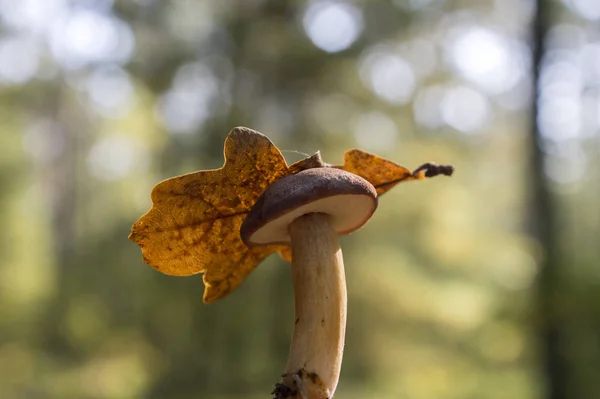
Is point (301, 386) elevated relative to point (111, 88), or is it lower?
lower

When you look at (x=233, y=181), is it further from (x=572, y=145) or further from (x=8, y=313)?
(x=8, y=313)

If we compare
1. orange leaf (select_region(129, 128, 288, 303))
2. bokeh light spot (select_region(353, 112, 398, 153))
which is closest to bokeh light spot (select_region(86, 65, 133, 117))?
bokeh light spot (select_region(353, 112, 398, 153))

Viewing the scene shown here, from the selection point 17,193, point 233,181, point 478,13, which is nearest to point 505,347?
point 478,13

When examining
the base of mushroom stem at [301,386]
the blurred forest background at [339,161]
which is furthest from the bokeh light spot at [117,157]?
the base of mushroom stem at [301,386]

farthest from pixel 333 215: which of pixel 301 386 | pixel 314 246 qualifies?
pixel 301 386

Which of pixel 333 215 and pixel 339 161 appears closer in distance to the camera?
pixel 333 215

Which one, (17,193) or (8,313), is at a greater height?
(17,193)

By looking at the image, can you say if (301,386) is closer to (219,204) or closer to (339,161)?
(219,204)

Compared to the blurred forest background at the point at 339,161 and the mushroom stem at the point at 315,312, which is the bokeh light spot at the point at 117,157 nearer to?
the blurred forest background at the point at 339,161
